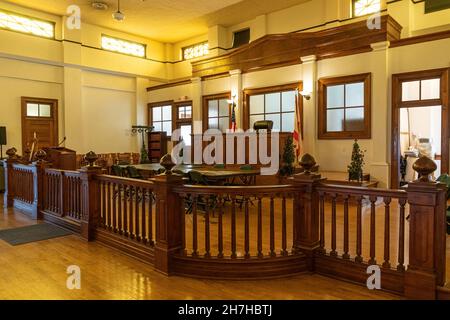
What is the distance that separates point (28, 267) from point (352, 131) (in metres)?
6.66

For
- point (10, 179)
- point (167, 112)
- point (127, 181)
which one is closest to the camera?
point (127, 181)

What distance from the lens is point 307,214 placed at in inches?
126

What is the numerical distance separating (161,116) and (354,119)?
696 cm

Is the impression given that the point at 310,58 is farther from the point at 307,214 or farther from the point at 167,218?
the point at 167,218

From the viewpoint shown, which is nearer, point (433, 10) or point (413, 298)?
point (413, 298)

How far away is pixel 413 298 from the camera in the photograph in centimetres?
258

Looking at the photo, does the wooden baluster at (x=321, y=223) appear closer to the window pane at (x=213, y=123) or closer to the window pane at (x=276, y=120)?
the window pane at (x=276, y=120)

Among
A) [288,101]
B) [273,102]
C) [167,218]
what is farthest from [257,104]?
[167,218]

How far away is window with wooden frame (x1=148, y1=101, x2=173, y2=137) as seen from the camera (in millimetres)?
12109

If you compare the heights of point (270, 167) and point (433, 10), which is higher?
point (433, 10)

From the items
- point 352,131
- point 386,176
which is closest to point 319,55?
point 352,131

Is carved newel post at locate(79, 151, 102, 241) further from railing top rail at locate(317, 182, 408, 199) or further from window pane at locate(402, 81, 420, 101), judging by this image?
window pane at locate(402, 81, 420, 101)
